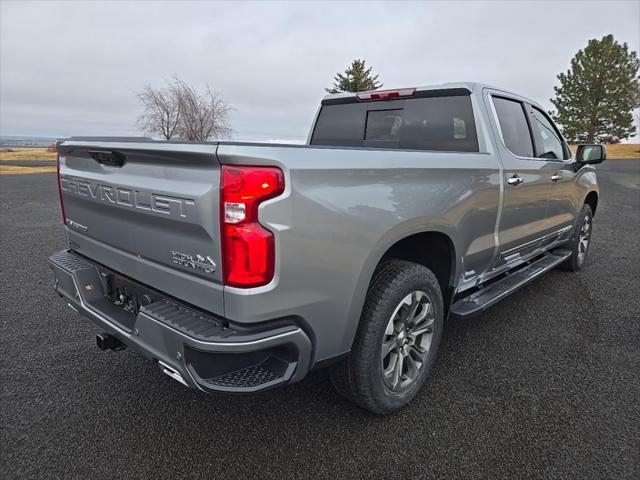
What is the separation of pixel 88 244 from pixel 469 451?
7.87ft

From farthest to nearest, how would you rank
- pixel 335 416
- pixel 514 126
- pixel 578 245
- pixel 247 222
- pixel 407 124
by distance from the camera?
pixel 578 245 < pixel 514 126 < pixel 407 124 < pixel 335 416 < pixel 247 222

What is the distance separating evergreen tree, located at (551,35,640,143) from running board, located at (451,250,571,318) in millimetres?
46174

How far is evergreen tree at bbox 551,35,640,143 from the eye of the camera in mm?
41188

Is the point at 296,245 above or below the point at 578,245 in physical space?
above

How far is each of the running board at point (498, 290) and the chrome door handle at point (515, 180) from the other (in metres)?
0.82

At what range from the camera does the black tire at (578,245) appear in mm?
4941

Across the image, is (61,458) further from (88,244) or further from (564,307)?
(564,307)

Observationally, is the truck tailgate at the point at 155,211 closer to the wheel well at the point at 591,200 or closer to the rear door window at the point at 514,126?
the rear door window at the point at 514,126

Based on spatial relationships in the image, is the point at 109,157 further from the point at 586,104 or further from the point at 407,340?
the point at 586,104

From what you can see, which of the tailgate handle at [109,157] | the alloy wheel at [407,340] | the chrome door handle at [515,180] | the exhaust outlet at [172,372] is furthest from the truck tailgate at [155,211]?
the chrome door handle at [515,180]

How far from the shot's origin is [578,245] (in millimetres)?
5023

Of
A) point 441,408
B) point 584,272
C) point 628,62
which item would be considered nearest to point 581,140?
point 628,62

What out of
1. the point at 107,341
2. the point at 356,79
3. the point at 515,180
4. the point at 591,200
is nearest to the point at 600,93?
the point at 356,79

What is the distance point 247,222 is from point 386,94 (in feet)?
7.42
